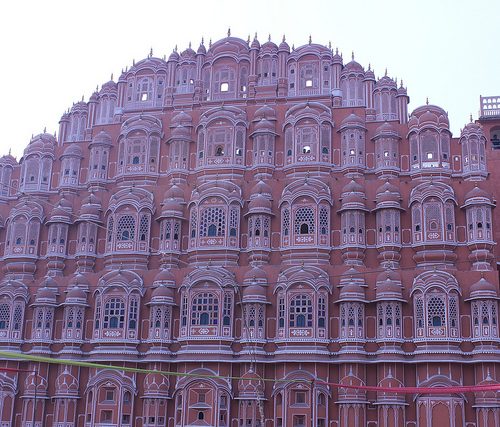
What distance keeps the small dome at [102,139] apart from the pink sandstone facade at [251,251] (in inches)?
4.4

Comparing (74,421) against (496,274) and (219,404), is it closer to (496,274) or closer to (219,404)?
(219,404)

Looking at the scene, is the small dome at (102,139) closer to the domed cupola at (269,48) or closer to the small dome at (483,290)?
the domed cupola at (269,48)

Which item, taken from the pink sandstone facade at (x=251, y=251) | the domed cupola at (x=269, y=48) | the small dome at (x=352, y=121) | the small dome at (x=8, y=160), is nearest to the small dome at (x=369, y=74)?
the pink sandstone facade at (x=251, y=251)

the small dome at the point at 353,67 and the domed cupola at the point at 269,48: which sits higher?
the domed cupola at the point at 269,48

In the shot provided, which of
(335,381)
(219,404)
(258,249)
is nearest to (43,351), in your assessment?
(219,404)

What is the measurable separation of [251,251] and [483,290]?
13113 millimetres

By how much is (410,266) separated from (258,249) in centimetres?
874

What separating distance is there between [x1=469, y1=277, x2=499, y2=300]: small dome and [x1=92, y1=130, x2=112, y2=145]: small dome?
2485 cm

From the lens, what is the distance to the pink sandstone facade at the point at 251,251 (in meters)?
38.4

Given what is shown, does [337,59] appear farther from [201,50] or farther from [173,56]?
[173,56]

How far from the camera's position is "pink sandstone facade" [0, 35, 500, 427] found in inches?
1513

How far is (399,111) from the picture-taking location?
46562mm

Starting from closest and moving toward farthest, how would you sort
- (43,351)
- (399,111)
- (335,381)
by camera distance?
(335,381) < (43,351) < (399,111)

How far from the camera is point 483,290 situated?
38.0 m
